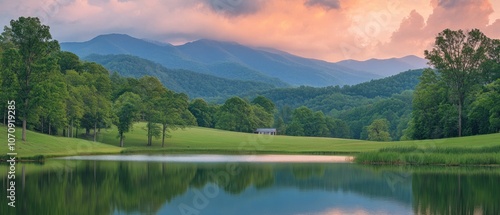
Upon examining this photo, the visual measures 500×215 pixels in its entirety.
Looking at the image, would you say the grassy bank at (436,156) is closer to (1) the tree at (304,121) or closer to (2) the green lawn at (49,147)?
(2) the green lawn at (49,147)

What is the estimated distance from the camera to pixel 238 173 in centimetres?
4356

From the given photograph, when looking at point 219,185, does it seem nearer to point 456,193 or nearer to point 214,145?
point 456,193

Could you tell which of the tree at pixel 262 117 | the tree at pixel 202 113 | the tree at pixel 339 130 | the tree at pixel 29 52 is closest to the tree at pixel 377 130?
the tree at pixel 339 130

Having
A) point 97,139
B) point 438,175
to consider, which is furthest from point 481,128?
point 97,139

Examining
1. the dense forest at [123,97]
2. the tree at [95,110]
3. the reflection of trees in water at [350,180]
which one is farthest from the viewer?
the tree at [95,110]

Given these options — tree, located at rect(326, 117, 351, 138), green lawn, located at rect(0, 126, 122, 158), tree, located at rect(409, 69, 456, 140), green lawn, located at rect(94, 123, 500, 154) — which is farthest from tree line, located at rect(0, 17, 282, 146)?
tree, located at rect(409, 69, 456, 140)

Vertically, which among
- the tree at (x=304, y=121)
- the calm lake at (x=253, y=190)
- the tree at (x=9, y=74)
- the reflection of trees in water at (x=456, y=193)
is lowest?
the calm lake at (x=253, y=190)

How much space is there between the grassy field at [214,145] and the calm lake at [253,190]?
935 cm

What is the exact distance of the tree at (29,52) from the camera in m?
62.7

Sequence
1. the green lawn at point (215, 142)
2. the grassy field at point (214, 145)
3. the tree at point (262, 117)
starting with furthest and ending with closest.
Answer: the tree at point (262, 117) < the green lawn at point (215, 142) < the grassy field at point (214, 145)

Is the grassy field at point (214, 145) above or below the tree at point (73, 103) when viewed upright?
below

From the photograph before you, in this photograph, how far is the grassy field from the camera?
2157 inches

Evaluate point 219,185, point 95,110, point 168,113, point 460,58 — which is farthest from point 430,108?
point 219,185

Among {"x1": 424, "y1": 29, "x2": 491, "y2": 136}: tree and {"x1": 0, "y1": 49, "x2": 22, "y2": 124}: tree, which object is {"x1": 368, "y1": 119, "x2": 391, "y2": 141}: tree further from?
{"x1": 0, "y1": 49, "x2": 22, "y2": 124}: tree
